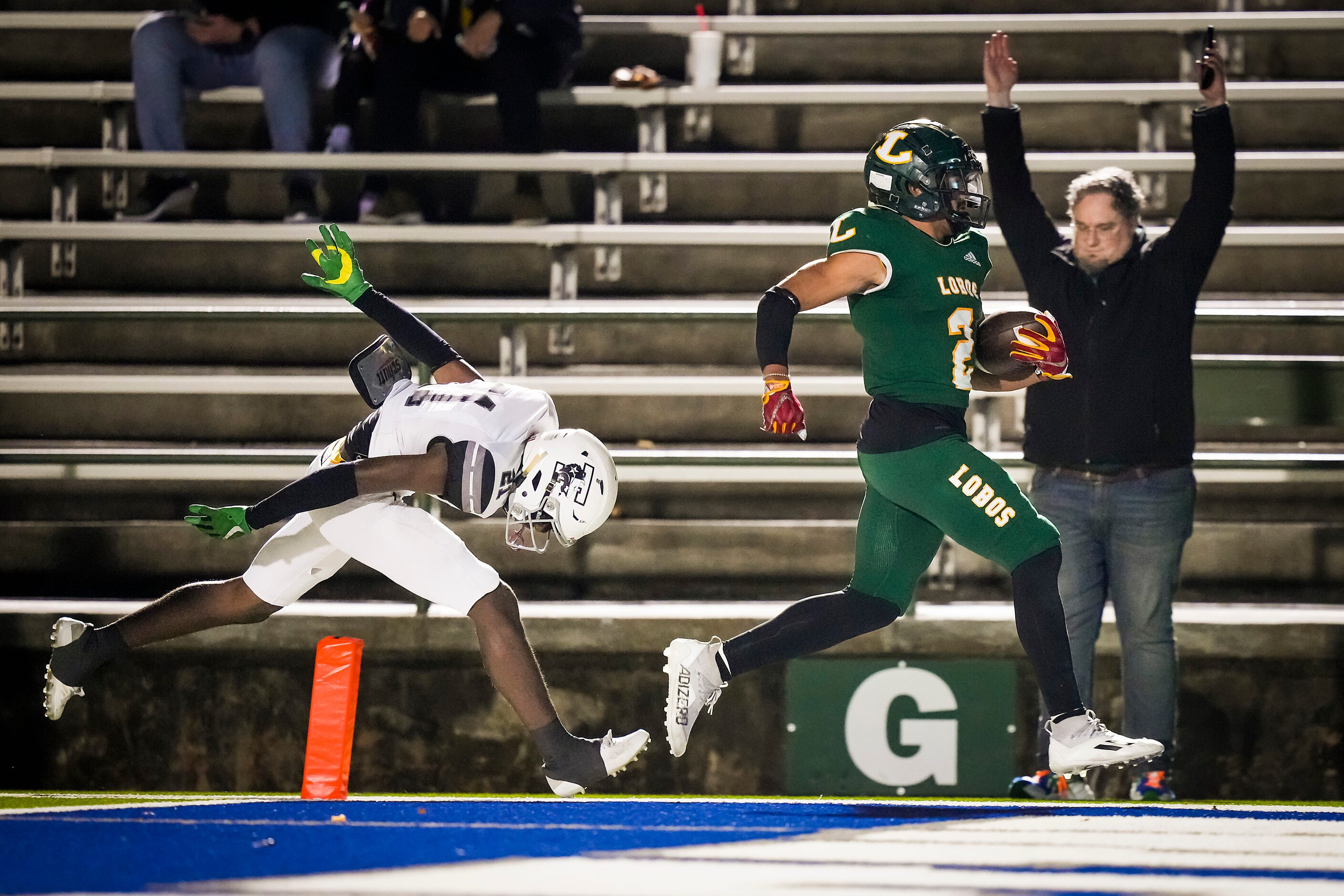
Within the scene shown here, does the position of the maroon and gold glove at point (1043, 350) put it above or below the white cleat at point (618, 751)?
above

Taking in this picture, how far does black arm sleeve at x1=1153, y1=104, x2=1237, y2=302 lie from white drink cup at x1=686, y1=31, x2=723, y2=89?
9.35 feet

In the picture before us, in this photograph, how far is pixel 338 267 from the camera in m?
4.32

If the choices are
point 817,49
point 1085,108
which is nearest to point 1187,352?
point 1085,108

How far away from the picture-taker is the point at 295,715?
197 inches

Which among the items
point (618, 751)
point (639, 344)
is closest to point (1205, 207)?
point (618, 751)

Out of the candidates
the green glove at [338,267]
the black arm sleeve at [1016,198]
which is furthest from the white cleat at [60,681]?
the black arm sleeve at [1016,198]

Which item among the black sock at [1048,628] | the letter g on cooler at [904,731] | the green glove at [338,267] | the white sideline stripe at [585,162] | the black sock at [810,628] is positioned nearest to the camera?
the black sock at [1048,628]

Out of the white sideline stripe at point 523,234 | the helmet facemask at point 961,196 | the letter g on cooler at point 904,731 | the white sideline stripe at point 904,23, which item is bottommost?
the letter g on cooler at point 904,731

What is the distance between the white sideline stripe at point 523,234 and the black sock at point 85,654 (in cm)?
239

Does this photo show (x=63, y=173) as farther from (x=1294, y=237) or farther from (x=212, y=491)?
(x=1294, y=237)

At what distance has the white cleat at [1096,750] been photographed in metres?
3.74

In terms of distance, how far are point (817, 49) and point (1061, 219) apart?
1.46 metres

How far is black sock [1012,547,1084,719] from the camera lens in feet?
12.7

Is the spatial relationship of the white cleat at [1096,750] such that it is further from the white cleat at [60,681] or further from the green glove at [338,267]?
the white cleat at [60,681]
